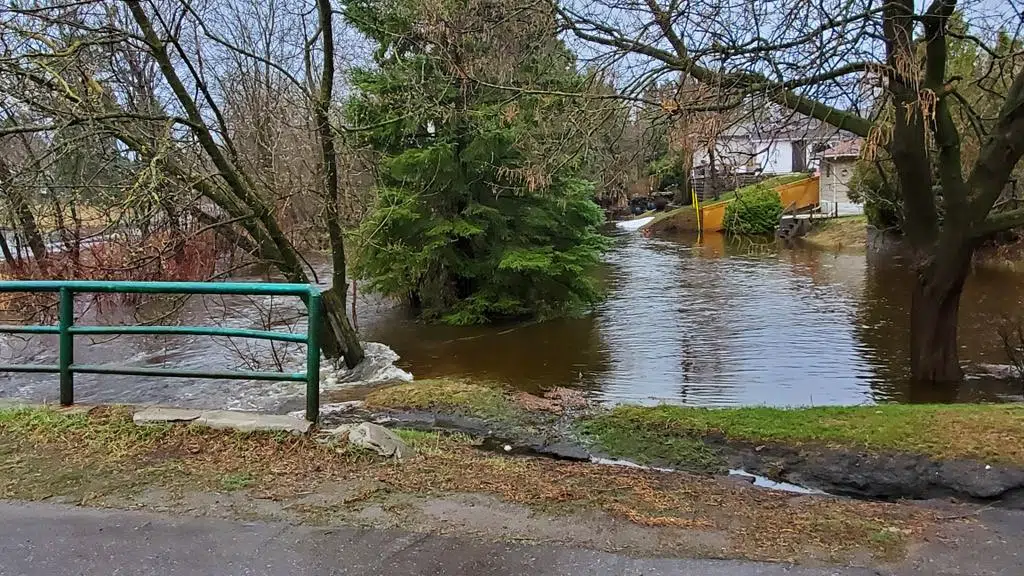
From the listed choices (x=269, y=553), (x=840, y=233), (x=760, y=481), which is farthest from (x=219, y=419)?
(x=840, y=233)

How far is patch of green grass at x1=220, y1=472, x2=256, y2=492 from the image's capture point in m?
4.16

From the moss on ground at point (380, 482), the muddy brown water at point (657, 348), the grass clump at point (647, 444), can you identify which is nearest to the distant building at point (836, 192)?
the muddy brown water at point (657, 348)

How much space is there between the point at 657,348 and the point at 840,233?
24.5m

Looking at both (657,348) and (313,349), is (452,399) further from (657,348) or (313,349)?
(657,348)

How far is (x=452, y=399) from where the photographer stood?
27.2 ft

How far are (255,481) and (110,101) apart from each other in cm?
738

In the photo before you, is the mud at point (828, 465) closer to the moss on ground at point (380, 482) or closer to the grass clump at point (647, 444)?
the grass clump at point (647, 444)

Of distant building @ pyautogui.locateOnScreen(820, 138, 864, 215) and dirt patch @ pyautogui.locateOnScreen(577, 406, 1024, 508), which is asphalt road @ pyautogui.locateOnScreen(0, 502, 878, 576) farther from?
distant building @ pyautogui.locateOnScreen(820, 138, 864, 215)

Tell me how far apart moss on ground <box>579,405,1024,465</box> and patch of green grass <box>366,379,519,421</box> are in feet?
3.34

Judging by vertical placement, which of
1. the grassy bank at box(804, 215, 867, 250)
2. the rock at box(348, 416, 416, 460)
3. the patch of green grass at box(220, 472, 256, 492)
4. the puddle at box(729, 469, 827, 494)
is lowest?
the puddle at box(729, 469, 827, 494)

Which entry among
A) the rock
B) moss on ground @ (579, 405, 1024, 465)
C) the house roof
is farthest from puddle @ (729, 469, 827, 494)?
the house roof

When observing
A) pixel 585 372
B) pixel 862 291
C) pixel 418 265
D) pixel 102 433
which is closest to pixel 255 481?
pixel 102 433

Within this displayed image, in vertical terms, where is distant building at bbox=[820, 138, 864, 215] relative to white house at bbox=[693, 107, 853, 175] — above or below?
above

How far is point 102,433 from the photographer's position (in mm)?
4941
